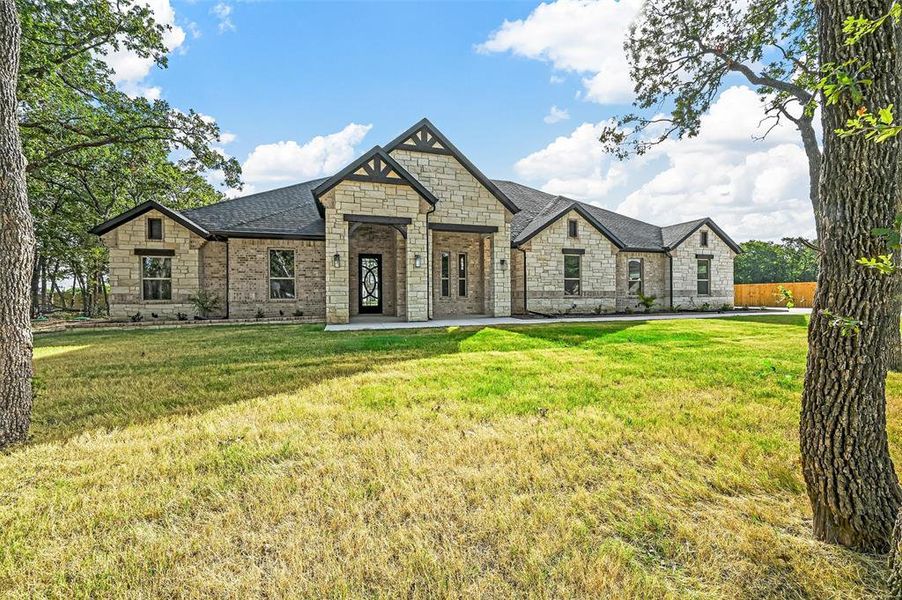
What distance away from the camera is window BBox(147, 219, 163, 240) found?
45.0 ft

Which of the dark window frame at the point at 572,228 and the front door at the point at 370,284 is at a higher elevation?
the dark window frame at the point at 572,228

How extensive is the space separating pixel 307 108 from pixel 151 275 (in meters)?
9.06

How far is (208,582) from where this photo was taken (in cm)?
167

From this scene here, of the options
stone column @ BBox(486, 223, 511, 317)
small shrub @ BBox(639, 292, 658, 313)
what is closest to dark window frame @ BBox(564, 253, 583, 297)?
small shrub @ BBox(639, 292, 658, 313)

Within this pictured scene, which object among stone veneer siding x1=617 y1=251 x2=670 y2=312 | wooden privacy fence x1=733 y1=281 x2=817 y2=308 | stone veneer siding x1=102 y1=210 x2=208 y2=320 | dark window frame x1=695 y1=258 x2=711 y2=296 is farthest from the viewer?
wooden privacy fence x1=733 y1=281 x2=817 y2=308

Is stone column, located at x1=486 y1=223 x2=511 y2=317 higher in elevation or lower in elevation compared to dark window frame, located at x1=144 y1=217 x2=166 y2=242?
lower

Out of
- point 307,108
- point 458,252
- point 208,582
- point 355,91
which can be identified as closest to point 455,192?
point 458,252

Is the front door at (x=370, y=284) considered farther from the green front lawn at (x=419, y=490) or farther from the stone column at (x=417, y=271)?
the green front lawn at (x=419, y=490)

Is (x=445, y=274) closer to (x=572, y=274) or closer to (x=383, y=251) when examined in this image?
(x=383, y=251)

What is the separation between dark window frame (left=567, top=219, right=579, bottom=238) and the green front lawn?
12.6 m

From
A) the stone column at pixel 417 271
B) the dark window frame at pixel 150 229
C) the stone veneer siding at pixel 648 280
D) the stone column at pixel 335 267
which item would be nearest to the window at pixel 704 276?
the stone veneer siding at pixel 648 280

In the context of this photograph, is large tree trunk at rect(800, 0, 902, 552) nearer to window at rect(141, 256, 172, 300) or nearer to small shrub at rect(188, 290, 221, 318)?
small shrub at rect(188, 290, 221, 318)

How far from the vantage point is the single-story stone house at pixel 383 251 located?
503 inches

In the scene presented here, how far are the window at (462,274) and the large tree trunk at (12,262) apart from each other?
13.5 metres
